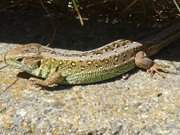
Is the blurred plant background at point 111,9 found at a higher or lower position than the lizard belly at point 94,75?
higher

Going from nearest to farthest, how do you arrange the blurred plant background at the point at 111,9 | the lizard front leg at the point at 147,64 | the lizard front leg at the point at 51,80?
the lizard front leg at the point at 51,80 → the lizard front leg at the point at 147,64 → the blurred plant background at the point at 111,9

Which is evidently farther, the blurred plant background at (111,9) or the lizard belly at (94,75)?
the blurred plant background at (111,9)

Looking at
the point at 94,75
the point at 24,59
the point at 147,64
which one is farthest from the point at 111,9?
the point at 24,59

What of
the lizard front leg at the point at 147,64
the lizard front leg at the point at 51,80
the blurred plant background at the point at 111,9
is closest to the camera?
the lizard front leg at the point at 51,80

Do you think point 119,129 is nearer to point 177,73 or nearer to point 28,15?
point 177,73

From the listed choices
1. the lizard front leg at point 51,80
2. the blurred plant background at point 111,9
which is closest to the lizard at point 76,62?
the lizard front leg at point 51,80

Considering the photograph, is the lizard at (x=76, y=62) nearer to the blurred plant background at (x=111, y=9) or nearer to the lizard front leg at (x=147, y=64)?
the lizard front leg at (x=147, y=64)
